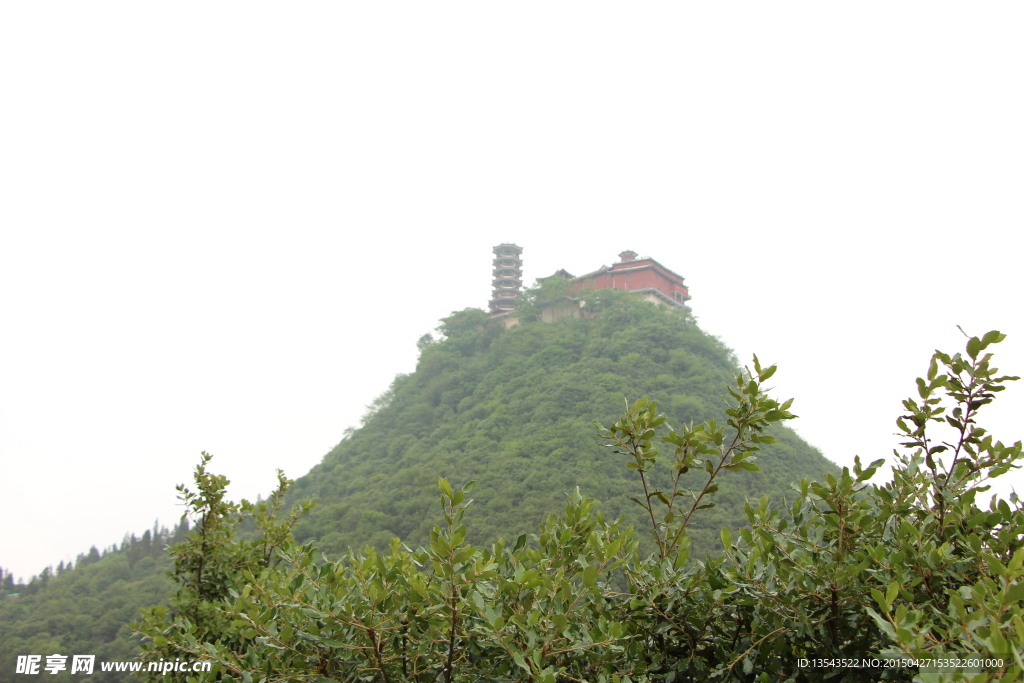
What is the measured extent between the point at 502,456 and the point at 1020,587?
28.4 m

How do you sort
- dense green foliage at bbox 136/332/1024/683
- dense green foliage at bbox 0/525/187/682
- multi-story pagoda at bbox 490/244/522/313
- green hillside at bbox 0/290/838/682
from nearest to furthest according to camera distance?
dense green foliage at bbox 136/332/1024/683
dense green foliage at bbox 0/525/187/682
green hillside at bbox 0/290/838/682
multi-story pagoda at bbox 490/244/522/313

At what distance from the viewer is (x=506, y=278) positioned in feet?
133

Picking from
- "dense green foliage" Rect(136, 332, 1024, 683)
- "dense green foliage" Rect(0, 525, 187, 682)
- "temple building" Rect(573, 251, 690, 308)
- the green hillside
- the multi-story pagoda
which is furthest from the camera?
the multi-story pagoda

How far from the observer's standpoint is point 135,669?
2.77 meters

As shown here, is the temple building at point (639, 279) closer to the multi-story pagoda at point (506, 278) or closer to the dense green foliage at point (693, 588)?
the multi-story pagoda at point (506, 278)

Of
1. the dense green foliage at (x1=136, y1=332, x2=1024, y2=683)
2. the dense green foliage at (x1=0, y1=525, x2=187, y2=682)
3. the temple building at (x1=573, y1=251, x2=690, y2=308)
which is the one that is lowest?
the dense green foliage at (x1=0, y1=525, x2=187, y2=682)

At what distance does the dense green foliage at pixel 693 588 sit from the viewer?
4.58 ft

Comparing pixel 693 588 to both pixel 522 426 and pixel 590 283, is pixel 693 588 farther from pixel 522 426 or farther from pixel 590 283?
pixel 590 283

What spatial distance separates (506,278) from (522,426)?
11832 millimetres

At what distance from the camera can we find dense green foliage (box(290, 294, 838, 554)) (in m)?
24.7

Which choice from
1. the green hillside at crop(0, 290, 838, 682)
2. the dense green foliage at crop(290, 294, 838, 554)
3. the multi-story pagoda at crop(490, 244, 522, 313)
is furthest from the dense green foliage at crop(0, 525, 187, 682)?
the multi-story pagoda at crop(490, 244, 522, 313)

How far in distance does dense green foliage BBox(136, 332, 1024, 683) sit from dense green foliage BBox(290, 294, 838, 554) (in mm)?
19773

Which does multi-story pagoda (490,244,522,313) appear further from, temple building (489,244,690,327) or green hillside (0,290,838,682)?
green hillside (0,290,838,682)

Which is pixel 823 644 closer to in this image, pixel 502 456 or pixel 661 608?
pixel 661 608
